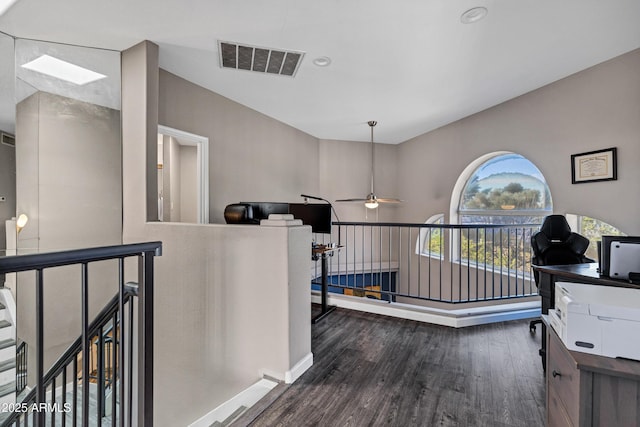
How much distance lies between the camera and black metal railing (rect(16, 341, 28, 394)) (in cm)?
248

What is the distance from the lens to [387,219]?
638 cm

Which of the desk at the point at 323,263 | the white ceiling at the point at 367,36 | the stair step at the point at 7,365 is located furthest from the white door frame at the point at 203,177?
the stair step at the point at 7,365

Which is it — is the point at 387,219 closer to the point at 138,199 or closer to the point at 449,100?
the point at 449,100

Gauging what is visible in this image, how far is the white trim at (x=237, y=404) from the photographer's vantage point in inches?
80.4

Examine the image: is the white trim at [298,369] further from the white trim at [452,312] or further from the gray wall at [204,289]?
the white trim at [452,312]

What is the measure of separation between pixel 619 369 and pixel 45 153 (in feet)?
13.1

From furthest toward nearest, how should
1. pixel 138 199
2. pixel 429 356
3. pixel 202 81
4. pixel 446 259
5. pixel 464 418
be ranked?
pixel 446 259
pixel 202 81
pixel 138 199
pixel 429 356
pixel 464 418

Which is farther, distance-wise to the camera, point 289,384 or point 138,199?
point 138,199

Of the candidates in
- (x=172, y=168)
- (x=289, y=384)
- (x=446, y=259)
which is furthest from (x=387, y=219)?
(x=289, y=384)

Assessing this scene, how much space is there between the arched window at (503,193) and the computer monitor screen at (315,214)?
2.45 m

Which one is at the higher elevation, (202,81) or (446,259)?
(202,81)

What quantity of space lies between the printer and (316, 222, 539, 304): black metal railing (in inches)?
82.9

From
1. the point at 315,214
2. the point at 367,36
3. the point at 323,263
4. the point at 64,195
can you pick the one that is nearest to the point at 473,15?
the point at 367,36

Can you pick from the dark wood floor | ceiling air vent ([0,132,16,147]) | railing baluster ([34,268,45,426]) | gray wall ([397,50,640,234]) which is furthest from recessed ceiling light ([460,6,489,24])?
ceiling air vent ([0,132,16,147])
